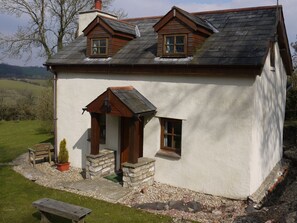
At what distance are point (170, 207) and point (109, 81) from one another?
5.97 meters

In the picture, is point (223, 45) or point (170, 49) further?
point (170, 49)

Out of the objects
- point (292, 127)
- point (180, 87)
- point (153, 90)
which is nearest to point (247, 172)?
point (180, 87)

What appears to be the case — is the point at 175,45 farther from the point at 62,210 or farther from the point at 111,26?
the point at 62,210

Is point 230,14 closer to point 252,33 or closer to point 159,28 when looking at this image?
point 252,33

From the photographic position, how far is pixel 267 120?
1236 centimetres

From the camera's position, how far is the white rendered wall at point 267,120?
11.0 meters

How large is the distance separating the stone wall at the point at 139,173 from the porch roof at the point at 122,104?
5.94 feet

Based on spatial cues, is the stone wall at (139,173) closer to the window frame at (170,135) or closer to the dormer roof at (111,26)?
the window frame at (170,135)

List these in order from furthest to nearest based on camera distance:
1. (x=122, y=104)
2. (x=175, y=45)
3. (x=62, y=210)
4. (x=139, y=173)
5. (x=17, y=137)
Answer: (x=17, y=137)
(x=175, y=45)
(x=139, y=173)
(x=122, y=104)
(x=62, y=210)

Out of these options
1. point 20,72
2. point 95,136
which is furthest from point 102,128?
point 20,72

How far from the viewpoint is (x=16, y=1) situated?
A: 2938 cm

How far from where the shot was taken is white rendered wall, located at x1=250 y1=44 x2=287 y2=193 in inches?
432

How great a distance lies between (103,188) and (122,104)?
310 cm

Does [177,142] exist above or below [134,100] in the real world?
below
